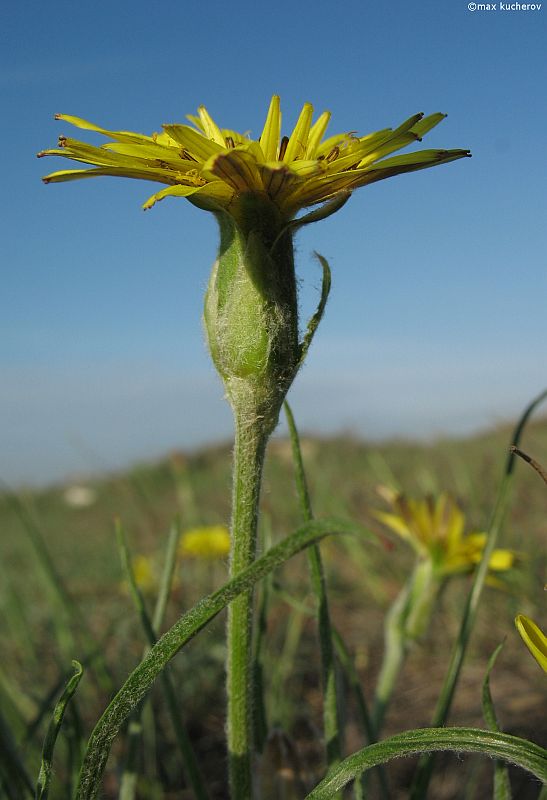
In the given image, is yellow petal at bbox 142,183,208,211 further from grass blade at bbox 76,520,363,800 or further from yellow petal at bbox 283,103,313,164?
grass blade at bbox 76,520,363,800

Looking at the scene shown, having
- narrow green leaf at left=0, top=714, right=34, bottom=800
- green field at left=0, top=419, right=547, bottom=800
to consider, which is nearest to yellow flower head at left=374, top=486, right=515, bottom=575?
green field at left=0, top=419, right=547, bottom=800

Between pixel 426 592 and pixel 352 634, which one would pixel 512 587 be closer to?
pixel 352 634

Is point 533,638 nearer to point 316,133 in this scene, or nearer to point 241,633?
point 241,633

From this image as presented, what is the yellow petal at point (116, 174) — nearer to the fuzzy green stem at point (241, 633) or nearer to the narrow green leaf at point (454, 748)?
the fuzzy green stem at point (241, 633)

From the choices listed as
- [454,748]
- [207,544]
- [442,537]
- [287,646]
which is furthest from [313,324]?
[207,544]

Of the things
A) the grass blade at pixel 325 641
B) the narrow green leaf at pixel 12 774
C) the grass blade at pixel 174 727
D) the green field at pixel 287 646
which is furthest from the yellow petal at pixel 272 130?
the narrow green leaf at pixel 12 774

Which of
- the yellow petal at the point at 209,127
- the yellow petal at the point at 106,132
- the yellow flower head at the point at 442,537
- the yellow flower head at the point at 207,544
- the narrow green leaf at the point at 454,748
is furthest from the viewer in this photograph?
the yellow flower head at the point at 207,544

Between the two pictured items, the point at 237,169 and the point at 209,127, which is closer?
the point at 237,169

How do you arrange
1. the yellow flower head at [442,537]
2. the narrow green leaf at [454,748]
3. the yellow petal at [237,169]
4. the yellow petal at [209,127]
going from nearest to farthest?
the narrow green leaf at [454,748], the yellow petal at [237,169], the yellow petal at [209,127], the yellow flower head at [442,537]
